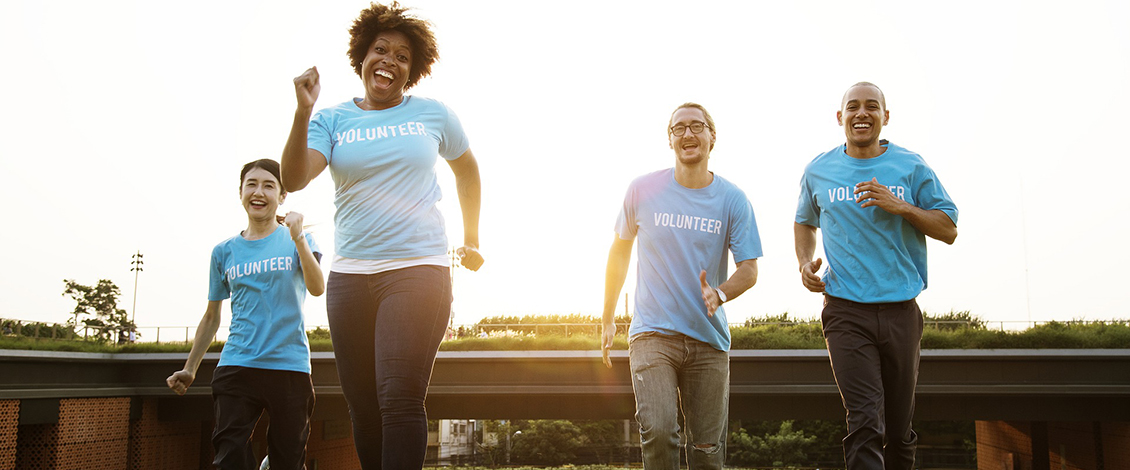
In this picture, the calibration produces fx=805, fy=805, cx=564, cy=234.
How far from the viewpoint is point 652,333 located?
13.7ft

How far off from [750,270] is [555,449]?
49.5 meters

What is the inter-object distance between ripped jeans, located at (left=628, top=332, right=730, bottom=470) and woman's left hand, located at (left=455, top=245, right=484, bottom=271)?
3.40 feet

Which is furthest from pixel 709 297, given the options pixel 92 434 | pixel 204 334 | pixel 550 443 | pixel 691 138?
pixel 550 443

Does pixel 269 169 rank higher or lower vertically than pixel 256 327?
higher

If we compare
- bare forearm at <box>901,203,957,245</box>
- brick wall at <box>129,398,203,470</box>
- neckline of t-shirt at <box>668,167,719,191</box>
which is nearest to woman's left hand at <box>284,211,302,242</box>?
neckline of t-shirt at <box>668,167,719,191</box>

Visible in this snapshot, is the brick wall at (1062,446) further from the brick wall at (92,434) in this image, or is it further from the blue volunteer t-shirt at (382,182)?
the brick wall at (92,434)

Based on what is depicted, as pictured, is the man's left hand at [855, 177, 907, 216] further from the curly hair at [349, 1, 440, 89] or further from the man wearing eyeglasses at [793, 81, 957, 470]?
the curly hair at [349, 1, 440, 89]

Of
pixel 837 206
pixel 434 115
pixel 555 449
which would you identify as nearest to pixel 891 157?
pixel 837 206

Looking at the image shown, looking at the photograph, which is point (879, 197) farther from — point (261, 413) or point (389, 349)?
point (261, 413)

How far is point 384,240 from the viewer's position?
10.8 feet

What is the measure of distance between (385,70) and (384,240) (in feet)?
2.64

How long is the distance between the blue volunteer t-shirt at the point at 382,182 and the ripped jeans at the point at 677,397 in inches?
50.6

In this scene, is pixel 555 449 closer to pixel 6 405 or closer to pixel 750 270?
pixel 6 405

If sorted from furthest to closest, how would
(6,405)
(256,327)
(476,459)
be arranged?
(476,459), (6,405), (256,327)
